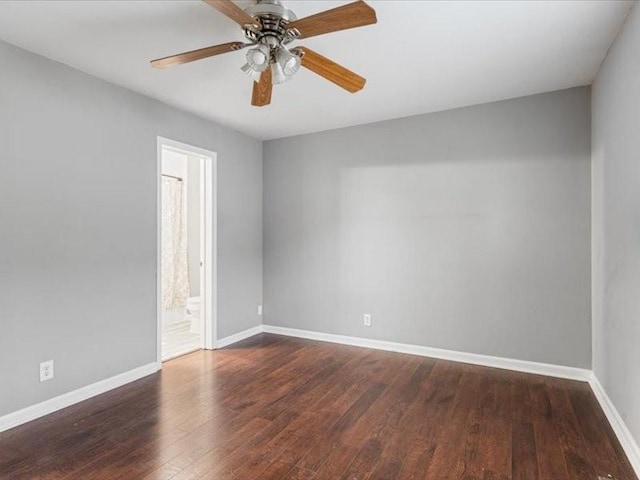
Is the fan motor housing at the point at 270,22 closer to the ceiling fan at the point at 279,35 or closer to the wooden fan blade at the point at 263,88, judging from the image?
the ceiling fan at the point at 279,35

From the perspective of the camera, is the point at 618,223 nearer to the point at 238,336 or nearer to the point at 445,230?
the point at 445,230

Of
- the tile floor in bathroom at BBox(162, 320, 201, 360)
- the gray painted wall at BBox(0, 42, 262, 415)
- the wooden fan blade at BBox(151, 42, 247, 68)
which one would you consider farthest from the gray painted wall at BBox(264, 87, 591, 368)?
the wooden fan blade at BBox(151, 42, 247, 68)

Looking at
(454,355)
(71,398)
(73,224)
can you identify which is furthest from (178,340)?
(454,355)

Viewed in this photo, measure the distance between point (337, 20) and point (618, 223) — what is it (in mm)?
2207

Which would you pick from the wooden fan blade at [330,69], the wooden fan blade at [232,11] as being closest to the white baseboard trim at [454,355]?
the wooden fan blade at [330,69]

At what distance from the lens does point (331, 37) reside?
239 centimetres

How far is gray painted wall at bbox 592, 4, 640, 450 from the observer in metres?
2.11

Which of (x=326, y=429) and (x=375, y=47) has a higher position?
(x=375, y=47)

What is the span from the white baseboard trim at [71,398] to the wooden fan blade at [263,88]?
2547mm

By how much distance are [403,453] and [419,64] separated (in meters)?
2.64

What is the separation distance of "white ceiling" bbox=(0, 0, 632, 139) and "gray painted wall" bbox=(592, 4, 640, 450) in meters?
0.25

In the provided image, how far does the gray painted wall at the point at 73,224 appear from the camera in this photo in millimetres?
2512

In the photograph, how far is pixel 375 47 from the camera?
8.26 feet

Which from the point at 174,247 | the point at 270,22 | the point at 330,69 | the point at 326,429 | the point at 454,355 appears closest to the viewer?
the point at 270,22
